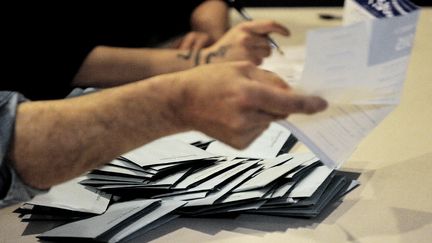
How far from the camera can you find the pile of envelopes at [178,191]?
3.15 feet

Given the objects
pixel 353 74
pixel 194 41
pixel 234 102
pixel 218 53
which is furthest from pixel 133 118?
pixel 194 41

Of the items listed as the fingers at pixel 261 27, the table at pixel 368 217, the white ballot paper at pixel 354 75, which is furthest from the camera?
the fingers at pixel 261 27

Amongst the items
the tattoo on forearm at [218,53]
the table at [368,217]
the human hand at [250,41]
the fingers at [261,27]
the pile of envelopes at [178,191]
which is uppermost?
the fingers at [261,27]

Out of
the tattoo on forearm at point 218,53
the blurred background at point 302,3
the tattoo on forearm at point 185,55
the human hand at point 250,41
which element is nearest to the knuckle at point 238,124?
the human hand at point 250,41

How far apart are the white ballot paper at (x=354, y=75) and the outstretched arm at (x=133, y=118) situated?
0.03 m

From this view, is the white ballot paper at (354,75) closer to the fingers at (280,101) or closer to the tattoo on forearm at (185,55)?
the fingers at (280,101)

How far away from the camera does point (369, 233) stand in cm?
92

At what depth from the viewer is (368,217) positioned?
96 centimetres

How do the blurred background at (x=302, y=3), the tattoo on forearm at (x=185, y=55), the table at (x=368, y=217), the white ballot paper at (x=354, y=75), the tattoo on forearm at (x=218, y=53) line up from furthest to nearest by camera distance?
the blurred background at (x=302, y=3)
the tattoo on forearm at (x=185, y=55)
the tattoo on forearm at (x=218, y=53)
the table at (x=368, y=217)
the white ballot paper at (x=354, y=75)

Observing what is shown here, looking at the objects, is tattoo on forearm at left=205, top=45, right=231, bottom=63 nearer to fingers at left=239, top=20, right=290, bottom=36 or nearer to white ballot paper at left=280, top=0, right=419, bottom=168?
fingers at left=239, top=20, right=290, bottom=36

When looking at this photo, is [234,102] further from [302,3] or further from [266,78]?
[302,3]

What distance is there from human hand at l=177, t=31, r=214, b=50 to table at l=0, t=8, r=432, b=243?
55 cm

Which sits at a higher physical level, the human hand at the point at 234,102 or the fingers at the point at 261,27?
the human hand at the point at 234,102

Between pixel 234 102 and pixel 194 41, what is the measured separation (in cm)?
89
